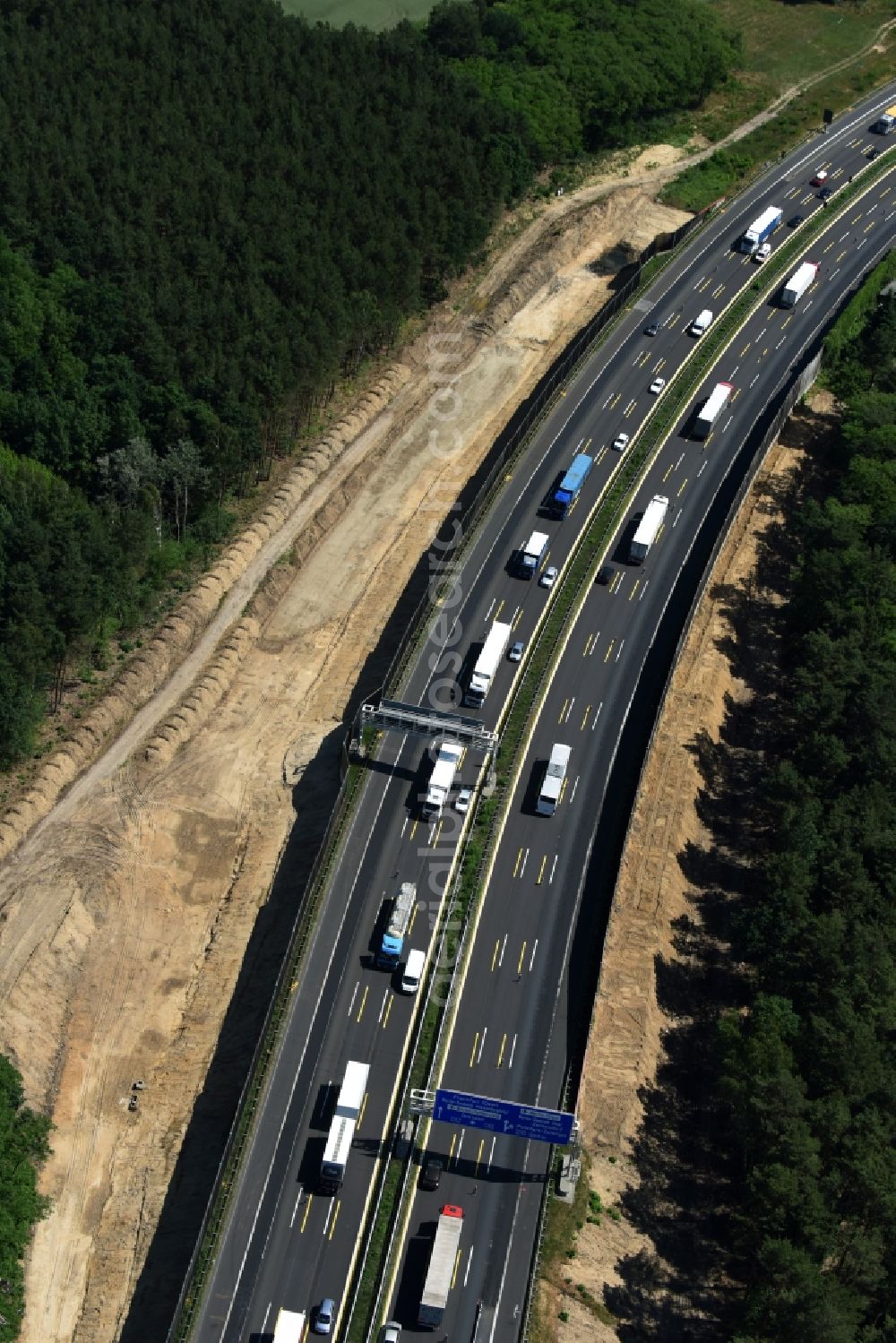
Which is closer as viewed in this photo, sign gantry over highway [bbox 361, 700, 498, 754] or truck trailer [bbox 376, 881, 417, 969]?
truck trailer [bbox 376, 881, 417, 969]

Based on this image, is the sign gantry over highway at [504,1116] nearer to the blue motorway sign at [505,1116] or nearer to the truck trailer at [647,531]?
the blue motorway sign at [505,1116]

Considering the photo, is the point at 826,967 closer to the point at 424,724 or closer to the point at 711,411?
the point at 424,724

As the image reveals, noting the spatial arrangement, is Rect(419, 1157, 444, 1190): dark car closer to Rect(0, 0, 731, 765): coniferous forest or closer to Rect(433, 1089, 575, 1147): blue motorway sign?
Rect(433, 1089, 575, 1147): blue motorway sign

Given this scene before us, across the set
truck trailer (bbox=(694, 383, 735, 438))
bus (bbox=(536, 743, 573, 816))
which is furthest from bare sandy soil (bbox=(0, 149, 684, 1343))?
truck trailer (bbox=(694, 383, 735, 438))

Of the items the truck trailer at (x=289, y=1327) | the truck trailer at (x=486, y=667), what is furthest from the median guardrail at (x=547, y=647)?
the truck trailer at (x=289, y=1327)

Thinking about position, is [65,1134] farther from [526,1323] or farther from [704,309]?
[704,309]
